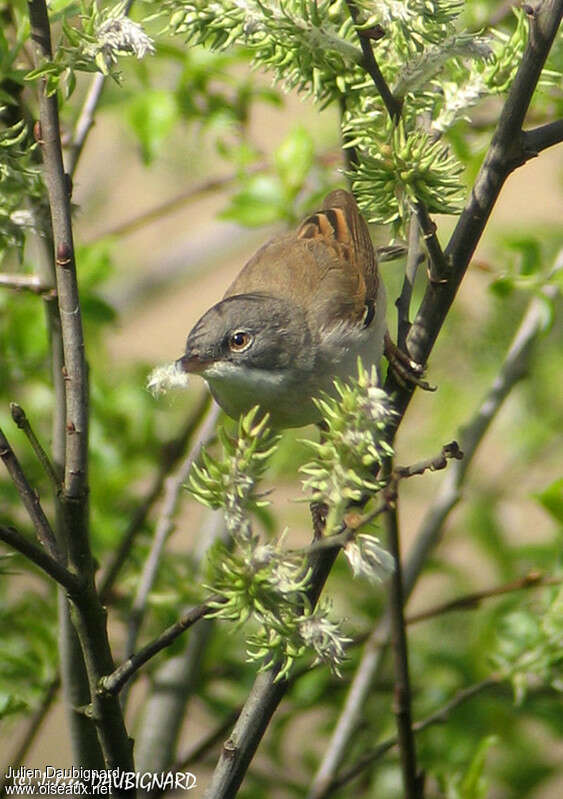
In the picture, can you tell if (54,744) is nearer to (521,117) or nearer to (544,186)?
(521,117)

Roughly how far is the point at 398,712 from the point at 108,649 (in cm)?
77

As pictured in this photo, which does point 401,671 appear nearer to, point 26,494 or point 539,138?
point 26,494

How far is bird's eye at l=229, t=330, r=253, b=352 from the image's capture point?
2.51m

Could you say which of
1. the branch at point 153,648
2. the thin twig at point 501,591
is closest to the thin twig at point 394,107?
the branch at point 153,648

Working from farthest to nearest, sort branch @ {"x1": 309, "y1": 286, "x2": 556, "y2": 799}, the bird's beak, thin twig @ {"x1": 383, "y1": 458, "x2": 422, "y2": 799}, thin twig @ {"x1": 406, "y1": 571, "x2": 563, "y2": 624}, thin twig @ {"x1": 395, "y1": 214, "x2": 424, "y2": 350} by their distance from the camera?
branch @ {"x1": 309, "y1": 286, "x2": 556, "y2": 799} < thin twig @ {"x1": 406, "y1": 571, "x2": 563, "y2": 624} < the bird's beak < thin twig @ {"x1": 383, "y1": 458, "x2": 422, "y2": 799} < thin twig @ {"x1": 395, "y1": 214, "x2": 424, "y2": 350}

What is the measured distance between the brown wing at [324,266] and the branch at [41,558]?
4.30ft

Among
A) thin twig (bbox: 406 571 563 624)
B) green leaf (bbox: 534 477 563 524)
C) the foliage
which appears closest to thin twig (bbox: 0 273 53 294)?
the foliage

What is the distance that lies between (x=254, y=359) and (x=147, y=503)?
63 cm

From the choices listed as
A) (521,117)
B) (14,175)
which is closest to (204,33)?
(14,175)

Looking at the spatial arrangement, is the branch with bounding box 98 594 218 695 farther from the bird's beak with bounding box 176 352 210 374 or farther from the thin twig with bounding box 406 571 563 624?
the thin twig with bounding box 406 571 563 624

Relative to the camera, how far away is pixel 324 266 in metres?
2.91

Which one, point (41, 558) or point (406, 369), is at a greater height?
point (406, 369)

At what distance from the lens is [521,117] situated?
176 centimetres

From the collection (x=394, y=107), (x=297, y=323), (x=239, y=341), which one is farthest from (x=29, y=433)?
(x=297, y=323)
